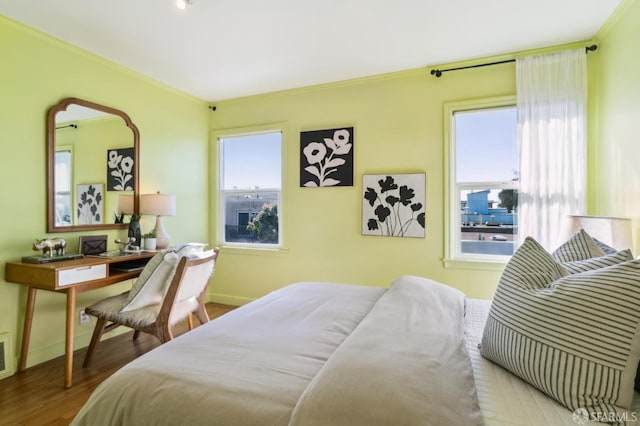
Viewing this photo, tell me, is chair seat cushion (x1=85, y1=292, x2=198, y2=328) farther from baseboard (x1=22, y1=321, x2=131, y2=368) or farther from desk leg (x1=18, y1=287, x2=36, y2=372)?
baseboard (x1=22, y1=321, x2=131, y2=368)

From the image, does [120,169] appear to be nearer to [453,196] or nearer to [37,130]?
[37,130]

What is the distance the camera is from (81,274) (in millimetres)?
2309

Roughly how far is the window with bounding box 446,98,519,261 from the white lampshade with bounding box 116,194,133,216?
3155 millimetres

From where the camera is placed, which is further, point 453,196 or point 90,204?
point 453,196

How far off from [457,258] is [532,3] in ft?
6.81

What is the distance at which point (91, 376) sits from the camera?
7.68 ft

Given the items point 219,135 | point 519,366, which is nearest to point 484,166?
point 519,366

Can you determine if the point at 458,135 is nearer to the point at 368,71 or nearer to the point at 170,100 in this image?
the point at 368,71

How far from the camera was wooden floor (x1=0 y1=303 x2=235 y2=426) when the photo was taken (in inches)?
74.2

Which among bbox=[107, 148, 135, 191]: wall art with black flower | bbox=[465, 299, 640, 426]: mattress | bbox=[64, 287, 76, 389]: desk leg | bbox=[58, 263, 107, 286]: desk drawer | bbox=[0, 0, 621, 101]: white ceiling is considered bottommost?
bbox=[64, 287, 76, 389]: desk leg

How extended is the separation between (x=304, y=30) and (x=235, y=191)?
2.21m

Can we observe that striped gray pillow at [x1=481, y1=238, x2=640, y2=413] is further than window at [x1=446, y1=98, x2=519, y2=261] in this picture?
No

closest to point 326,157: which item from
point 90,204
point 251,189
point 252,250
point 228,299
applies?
point 251,189

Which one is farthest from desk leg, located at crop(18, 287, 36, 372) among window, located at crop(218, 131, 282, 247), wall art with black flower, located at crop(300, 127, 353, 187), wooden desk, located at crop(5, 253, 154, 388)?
wall art with black flower, located at crop(300, 127, 353, 187)
